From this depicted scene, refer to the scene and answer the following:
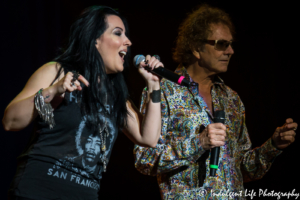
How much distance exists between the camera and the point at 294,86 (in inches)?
123

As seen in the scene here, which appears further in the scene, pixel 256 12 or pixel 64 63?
pixel 256 12

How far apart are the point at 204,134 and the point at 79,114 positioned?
0.77 meters

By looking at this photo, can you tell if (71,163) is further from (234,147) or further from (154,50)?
(154,50)

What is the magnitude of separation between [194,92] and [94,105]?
882mm

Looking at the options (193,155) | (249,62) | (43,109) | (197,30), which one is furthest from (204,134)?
(249,62)

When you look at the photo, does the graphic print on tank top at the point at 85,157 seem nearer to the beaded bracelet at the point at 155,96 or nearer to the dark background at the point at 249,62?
the beaded bracelet at the point at 155,96

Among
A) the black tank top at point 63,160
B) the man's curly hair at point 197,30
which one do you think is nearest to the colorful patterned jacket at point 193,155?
the man's curly hair at point 197,30

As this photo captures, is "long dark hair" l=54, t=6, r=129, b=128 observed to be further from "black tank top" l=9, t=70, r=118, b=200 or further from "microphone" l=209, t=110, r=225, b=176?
"microphone" l=209, t=110, r=225, b=176

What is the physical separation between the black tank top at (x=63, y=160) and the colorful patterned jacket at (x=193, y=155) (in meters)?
0.56

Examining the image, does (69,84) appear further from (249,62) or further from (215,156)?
(249,62)

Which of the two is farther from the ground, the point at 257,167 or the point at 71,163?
the point at 71,163

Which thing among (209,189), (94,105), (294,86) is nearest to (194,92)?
(209,189)

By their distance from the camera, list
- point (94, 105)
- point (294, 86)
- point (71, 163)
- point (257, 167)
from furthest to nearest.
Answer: point (294, 86), point (257, 167), point (94, 105), point (71, 163)

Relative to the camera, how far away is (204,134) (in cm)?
186
